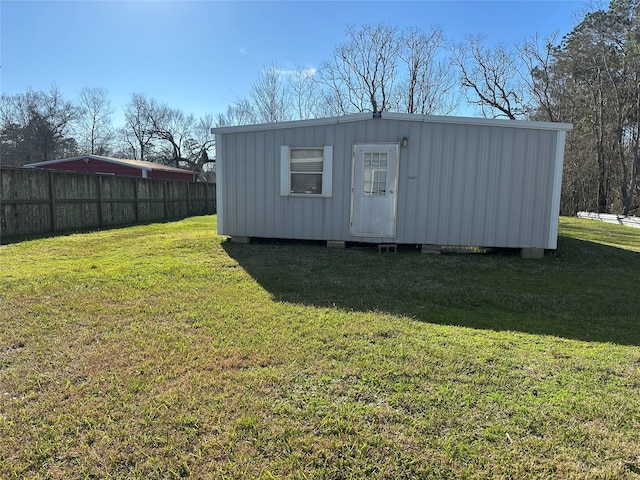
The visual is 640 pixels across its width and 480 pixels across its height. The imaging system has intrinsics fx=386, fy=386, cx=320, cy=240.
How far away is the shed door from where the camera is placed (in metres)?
6.48

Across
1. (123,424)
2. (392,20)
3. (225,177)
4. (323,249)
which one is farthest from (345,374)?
(392,20)

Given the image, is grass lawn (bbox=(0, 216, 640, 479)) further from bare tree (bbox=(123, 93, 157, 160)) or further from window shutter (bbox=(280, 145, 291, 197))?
bare tree (bbox=(123, 93, 157, 160))

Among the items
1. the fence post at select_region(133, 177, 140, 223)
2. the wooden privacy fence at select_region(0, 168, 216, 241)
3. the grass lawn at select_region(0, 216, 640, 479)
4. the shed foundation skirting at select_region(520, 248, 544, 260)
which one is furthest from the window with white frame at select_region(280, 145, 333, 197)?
the fence post at select_region(133, 177, 140, 223)

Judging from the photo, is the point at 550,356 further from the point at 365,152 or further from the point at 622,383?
the point at 365,152

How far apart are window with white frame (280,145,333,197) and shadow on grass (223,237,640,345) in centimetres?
102

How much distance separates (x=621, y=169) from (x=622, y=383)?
22.4m

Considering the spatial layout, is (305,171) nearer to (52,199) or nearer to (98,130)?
(52,199)

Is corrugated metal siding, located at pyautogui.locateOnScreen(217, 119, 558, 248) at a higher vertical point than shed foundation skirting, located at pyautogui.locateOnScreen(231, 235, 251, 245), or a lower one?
higher

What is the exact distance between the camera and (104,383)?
2.21 m

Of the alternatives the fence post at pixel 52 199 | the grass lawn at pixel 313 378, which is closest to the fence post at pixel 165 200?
the fence post at pixel 52 199

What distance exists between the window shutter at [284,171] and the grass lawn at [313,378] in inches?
99.1

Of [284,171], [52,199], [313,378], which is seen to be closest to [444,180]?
[284,171]

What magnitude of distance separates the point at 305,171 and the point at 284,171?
1.22 ft

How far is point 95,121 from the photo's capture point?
35.2 metres
